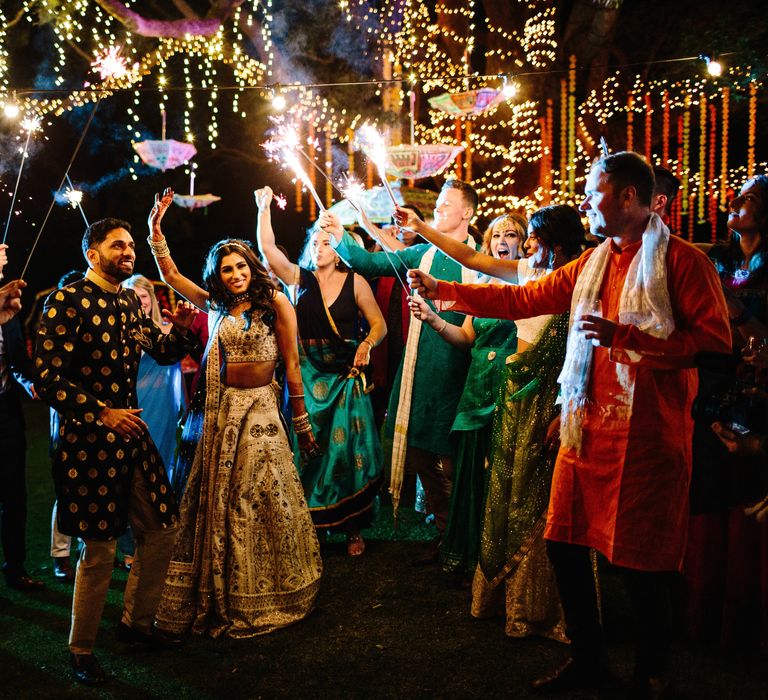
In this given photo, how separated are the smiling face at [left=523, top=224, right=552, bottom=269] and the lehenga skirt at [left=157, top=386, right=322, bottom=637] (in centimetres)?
157

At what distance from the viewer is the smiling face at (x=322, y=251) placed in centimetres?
A: 536

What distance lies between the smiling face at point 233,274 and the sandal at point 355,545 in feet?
6.43

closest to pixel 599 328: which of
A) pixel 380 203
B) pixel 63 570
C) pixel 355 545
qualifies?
pixel 355 545

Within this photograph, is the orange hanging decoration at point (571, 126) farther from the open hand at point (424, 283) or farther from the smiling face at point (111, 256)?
the smiling face at point (111, 256)


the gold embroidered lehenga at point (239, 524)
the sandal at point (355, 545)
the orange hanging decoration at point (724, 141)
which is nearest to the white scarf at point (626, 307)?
the gold embroidered lehenga at point (239, 524)

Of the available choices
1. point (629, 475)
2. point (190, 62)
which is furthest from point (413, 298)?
point (190, 62)

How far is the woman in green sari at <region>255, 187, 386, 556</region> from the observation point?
5.06 meters

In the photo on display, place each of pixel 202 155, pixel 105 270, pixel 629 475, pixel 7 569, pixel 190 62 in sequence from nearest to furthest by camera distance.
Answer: pixel 629 475
pixel 105 270
pixel 7 569
pixel 190 62
pixel 202 155

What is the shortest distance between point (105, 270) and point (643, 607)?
2739 mm

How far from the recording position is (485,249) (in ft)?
16.7

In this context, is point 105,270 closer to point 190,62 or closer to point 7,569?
point 7,569

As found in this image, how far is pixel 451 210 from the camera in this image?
16.0 ft

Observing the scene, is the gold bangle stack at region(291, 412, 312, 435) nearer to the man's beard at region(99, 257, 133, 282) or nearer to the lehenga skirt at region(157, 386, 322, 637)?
the lehenga skirt at region(157, 386, 322, 637)

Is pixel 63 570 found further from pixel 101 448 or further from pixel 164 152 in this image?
pixel 164 152
